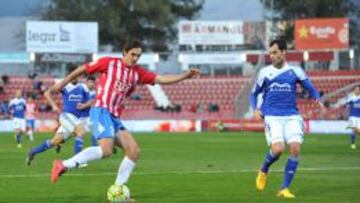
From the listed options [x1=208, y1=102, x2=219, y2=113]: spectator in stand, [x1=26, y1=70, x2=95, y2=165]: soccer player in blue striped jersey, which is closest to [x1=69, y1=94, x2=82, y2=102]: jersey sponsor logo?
[x1=26, y1=70, x2=95, y2=165]: soccer player in blue striped jersey

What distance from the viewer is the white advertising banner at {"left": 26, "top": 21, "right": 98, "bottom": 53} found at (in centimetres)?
7212

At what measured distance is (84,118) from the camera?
932 inches

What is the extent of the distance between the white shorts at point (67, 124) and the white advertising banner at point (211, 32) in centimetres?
5529

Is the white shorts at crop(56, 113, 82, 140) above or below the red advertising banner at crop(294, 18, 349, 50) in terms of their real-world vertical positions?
above

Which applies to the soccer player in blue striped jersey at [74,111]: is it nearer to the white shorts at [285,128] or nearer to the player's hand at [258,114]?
the player's hand at [258,114]

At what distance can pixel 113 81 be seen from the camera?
1378 centimetres

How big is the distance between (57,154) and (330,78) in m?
44.4

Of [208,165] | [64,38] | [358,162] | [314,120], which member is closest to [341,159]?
[358,162]

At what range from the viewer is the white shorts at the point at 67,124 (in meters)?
22.7

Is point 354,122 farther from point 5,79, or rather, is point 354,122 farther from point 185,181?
point 5,79

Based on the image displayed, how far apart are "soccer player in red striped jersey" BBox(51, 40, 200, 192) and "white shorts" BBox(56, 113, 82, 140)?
29.0ft

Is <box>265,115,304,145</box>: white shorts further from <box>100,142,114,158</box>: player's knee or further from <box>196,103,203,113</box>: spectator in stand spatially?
<box>196,103,203,113</box>: spectator in stand

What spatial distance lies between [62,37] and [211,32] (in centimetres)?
1406

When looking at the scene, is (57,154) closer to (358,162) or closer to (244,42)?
(358,162)
